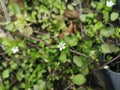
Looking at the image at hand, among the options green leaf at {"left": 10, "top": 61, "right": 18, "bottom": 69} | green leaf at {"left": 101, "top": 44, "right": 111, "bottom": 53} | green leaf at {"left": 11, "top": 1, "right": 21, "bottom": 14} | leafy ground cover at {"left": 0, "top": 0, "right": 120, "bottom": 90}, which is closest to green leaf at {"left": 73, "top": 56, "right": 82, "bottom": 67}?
leafy ground cover at {"left": 0, "top": 0, "right": 120, "bottom": 90}

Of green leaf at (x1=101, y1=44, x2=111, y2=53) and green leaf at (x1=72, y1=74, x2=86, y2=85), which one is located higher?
green leaf at (x1=101, y1=44, x2=111, y2=53)

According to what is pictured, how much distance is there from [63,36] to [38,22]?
217mm

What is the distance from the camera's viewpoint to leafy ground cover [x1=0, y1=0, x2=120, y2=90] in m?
1.77

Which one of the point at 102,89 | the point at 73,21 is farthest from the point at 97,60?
the point at 73,21

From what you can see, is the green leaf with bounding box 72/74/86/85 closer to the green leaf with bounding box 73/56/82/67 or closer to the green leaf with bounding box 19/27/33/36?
the green leaf with bounding box 73/56/82/67

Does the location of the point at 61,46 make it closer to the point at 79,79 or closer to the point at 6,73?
the point at 79,79

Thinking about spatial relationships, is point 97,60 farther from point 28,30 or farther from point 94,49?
point 28,30

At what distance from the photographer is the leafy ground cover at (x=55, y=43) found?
177 cm

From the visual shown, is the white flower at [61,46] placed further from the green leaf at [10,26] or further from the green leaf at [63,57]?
the green leaf at [10,26]

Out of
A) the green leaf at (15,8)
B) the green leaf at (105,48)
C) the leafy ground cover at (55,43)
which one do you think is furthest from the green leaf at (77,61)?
the green leaf at (15,8)

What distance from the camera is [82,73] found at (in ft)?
5.72

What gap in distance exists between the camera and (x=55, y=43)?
6.31 feet

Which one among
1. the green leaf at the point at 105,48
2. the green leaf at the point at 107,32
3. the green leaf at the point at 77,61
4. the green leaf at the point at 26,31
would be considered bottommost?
the green leaf at the point at 77,61

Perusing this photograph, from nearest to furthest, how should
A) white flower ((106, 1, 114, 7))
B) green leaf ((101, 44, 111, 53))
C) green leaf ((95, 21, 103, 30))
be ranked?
green leaf ((101, 44, 111, 53))
green leaf ((95, 21, 103, 30))
white flower ((106, 1, 114, 7))
